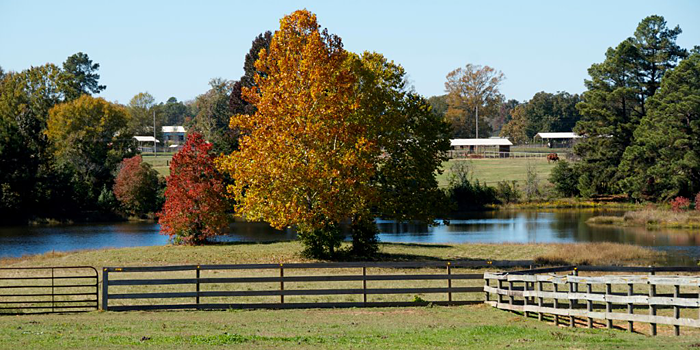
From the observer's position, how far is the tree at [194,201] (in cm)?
4434

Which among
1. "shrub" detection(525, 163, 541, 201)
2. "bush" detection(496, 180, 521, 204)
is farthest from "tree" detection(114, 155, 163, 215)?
"shrub" detection(525, 163, 541, 201)

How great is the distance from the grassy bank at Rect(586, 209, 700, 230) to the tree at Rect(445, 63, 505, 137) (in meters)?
90.8

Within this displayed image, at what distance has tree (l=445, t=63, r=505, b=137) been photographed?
162 m

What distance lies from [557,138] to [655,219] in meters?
94.5

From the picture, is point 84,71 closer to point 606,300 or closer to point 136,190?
point 136,190

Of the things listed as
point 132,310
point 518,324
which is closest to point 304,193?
point 132,310

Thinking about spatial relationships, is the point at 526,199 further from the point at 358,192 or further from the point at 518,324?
the point at 518,324

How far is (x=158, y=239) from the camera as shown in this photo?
57.2 m

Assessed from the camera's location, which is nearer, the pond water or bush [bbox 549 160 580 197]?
the pond water

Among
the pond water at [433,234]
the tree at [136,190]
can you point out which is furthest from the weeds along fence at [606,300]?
the tree at [136,190]

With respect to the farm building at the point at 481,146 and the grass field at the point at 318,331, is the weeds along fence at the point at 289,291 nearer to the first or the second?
the grass field at the point at 318,331

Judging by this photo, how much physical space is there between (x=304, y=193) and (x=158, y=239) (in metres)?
25.0

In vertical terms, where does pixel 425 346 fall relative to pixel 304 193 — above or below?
below

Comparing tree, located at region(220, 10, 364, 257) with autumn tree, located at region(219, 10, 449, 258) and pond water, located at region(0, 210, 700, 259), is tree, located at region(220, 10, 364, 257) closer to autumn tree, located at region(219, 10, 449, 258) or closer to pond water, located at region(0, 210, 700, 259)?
autumn tree, located at region(219, 10, 449, 258)
